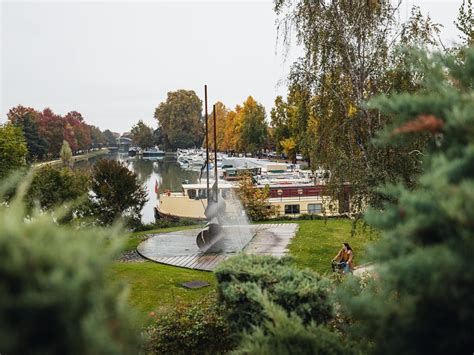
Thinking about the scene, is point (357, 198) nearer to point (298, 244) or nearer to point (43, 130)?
point (298, 244)

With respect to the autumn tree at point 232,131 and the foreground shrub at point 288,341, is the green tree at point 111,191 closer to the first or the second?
the foreground shrub at point 288,341

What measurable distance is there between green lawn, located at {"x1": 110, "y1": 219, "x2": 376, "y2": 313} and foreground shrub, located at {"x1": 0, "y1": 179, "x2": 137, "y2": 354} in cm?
A: 565

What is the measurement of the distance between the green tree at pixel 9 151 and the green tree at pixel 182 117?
101292mm

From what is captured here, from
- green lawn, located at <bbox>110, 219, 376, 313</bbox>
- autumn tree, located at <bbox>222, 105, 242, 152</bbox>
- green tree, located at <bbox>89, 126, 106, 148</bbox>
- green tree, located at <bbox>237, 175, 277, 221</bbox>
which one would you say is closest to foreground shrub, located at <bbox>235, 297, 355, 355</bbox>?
green lawn, located at <bbox>110, 219, 376, 313</bbox>

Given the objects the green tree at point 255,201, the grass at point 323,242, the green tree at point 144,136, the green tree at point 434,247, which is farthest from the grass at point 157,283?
the green tree at point 144,136

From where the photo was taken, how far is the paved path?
16938 mm

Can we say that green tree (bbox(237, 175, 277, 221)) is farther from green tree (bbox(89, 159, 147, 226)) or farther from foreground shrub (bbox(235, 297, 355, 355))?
foreground shrub (bbox(235, 297, 355, 355))

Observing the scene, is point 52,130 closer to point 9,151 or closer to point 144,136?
point 144,136

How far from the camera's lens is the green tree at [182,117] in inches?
4754

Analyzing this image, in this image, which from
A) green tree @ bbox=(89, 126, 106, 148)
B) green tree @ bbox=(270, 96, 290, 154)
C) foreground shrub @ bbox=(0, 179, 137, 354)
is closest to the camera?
foreground shrub @ bbox=(0, 179, 137, 354)

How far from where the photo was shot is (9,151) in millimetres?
18125

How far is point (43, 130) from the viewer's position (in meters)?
84.6

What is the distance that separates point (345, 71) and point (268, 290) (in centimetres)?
907

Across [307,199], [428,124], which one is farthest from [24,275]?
[307,199]
